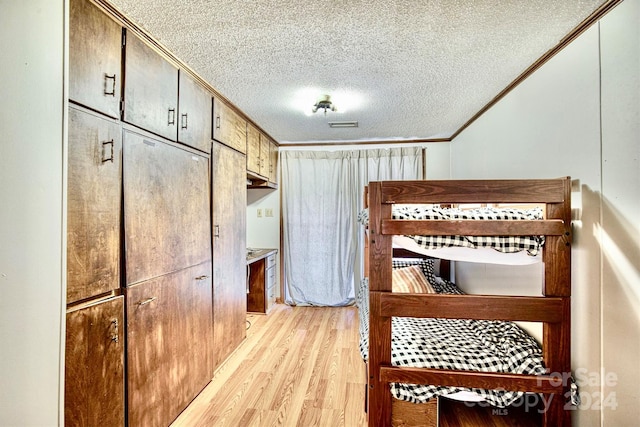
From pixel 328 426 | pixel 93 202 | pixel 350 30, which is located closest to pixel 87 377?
pixel 93 202

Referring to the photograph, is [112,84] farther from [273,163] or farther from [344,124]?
[273,163]

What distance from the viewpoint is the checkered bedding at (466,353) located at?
1448 mm

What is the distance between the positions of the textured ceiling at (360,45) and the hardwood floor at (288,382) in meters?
2.18

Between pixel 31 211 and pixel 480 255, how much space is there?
1754mm

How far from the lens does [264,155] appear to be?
336 cm

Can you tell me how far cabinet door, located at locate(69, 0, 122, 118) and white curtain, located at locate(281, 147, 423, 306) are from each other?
2570 mm

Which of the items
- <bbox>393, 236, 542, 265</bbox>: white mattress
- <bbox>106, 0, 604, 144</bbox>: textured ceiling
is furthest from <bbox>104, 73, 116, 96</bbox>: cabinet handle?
<bbox>393, 236, 542, 265</bbox>: white mattress

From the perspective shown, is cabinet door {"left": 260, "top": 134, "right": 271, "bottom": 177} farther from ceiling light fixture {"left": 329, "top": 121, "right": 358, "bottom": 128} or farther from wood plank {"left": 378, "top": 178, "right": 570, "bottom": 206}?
wood plank {"left": 378, "top": 178, "right": 570, "bottom": 206}

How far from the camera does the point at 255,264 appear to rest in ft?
11.7

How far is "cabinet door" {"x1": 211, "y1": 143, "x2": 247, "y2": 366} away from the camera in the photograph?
7.25 feet

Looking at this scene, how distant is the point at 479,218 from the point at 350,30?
114 centimetres

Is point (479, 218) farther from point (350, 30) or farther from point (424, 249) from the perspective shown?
point (350, 30)

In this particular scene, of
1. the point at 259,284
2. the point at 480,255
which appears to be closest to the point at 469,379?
the point at 480,255

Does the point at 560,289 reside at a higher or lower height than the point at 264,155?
lower
